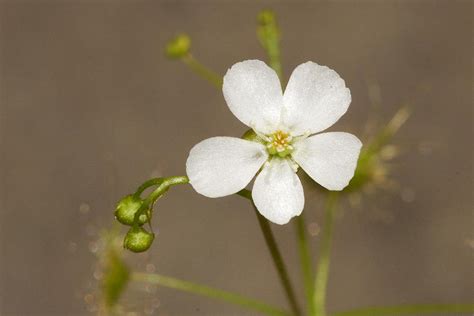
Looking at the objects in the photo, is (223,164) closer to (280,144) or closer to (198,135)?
(280,144)

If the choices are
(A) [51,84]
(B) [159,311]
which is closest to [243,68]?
(B) [159,311]

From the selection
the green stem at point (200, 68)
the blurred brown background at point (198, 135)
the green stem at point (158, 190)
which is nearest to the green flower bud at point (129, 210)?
the green stem at point (158, 190)

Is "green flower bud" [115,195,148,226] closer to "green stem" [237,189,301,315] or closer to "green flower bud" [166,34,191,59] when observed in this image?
"green stem" [237,189,301,315]

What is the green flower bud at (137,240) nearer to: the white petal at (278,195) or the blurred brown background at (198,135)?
the white petal at (278,195)

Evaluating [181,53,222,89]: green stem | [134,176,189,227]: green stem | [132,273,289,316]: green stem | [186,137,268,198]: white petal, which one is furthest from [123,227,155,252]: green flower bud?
[181,53,222,89]: green stem

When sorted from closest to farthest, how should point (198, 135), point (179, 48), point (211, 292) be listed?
1. point (211, 292)
2. point (179, 48)
3. point (198, 135)

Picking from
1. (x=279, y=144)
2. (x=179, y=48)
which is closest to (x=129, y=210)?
(x=279, y=144)

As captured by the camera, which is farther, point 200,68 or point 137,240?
point 200,68
